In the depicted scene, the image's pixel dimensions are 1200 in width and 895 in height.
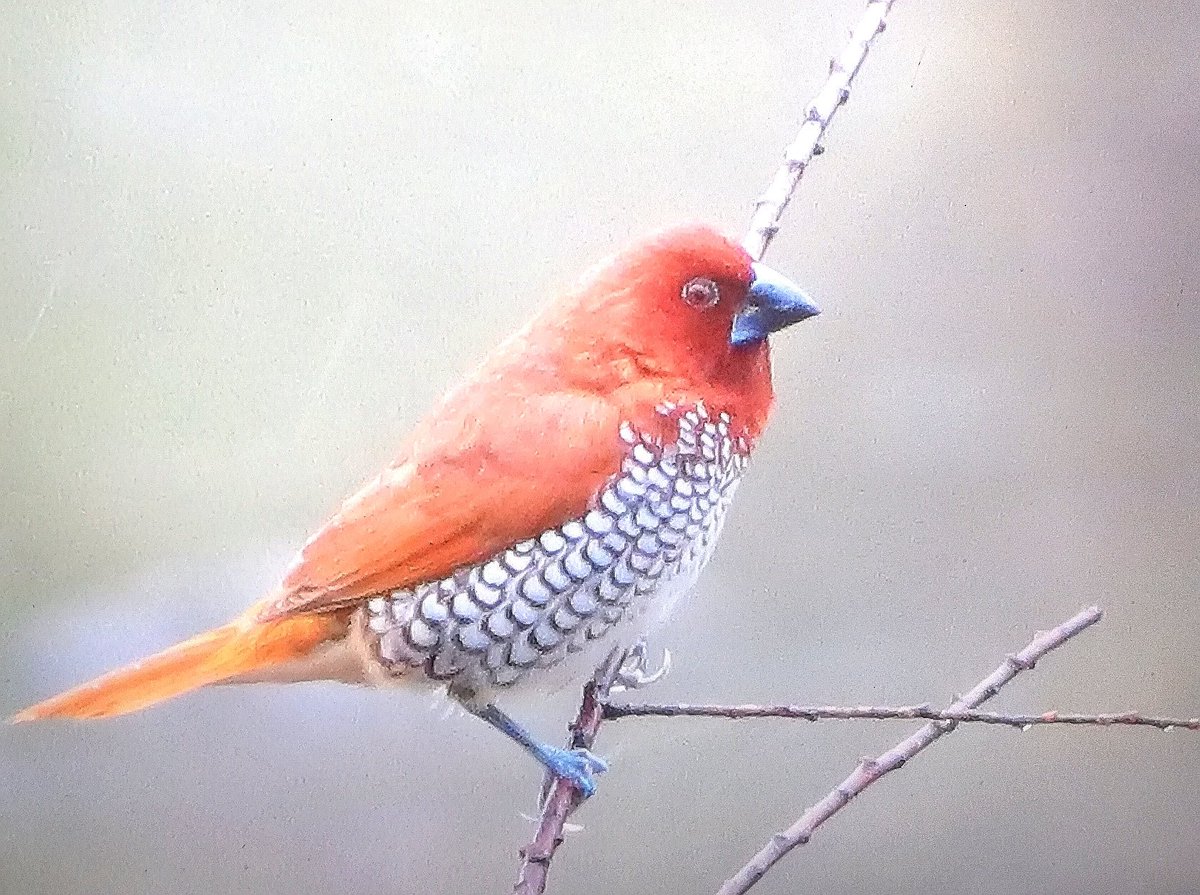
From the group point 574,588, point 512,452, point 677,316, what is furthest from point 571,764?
point 677,316

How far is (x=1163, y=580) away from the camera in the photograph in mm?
1348

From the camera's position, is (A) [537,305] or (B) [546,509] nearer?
(B) [546,509]

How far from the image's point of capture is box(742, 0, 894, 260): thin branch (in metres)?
1.21

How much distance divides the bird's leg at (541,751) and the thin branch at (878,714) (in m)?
0.06

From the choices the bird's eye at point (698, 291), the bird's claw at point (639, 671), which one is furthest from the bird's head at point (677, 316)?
the bird's claw at point (639, 671)

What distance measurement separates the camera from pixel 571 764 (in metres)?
1.21

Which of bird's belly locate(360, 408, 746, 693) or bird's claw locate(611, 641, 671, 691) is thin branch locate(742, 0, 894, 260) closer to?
bird's belly locate(360, 408, 746, 693)

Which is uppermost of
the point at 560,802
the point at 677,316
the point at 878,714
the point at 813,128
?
the point at 813,128

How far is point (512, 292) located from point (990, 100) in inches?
21.2

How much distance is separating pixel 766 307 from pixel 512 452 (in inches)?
11.0

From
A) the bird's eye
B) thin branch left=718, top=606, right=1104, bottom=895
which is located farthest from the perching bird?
thin branch left=718, top=606, right=1104, bottom=895

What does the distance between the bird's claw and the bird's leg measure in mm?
85

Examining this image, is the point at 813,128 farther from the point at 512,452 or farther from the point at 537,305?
the point at 512,452

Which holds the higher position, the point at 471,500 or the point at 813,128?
the point at 813,128
